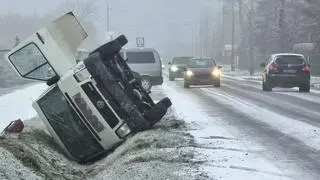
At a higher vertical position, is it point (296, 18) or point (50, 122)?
point (50, 122)

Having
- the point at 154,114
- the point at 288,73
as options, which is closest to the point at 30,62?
the point at 154,114

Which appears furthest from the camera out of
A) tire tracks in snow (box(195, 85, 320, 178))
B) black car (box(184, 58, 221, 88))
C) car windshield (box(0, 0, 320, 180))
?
black car (box(184, 58, 221, 88))

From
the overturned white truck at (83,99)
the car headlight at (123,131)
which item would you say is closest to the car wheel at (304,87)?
the overturned white truck at (83,99)

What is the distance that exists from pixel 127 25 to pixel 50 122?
13973cm

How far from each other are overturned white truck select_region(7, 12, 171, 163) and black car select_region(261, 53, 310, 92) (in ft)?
56.5

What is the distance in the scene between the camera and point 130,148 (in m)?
11.8

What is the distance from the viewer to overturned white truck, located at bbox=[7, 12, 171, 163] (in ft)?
41.2

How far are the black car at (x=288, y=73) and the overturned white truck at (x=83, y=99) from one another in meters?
17.2

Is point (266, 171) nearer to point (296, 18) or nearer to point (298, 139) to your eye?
point (298, 139)

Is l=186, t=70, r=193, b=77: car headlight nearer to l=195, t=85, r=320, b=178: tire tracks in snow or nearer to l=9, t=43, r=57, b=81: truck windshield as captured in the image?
l=195, t=85, r=320, b=178: tire tracks in snow

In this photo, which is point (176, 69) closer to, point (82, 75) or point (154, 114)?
point (154, 114)

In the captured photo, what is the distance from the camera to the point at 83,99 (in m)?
12.6

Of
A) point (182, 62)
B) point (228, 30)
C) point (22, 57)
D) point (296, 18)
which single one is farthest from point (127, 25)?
point (22, 57)

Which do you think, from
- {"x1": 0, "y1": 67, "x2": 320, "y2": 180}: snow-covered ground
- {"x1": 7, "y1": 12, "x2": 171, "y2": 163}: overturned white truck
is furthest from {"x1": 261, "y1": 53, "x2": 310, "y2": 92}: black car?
{"x1": 7, "y1": 12, "x2": 171, "y2": 163}: overturned white truck
